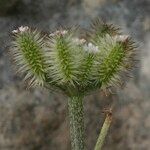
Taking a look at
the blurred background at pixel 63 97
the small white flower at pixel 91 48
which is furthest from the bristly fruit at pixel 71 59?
the blurred background at pixel 63 97

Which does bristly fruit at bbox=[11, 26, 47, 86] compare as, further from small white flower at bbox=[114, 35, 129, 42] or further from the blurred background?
the blurred background

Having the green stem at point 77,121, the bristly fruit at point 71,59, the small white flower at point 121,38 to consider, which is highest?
the small white flower at point 121,38

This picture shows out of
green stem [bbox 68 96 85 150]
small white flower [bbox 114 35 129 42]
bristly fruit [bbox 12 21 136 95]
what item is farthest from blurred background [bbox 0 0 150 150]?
small white flower [bbox 114 35 129 42]

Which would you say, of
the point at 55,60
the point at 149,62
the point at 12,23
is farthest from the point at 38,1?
the point at 55,60

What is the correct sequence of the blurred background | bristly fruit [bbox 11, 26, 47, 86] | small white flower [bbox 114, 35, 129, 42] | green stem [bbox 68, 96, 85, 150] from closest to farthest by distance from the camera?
small white flower [bbox 114, 35, 129, 42] < bristly fruit [bbox 11, 26, 47, 86] < green stem [bbox 68, 96, 85, 150] < the blurred background

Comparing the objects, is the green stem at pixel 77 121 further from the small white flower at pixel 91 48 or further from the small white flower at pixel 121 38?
the small white flower at pixel 121 38

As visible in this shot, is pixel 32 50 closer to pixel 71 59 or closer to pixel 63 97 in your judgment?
pixel 71 59

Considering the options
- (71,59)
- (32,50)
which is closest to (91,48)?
(71,59)
